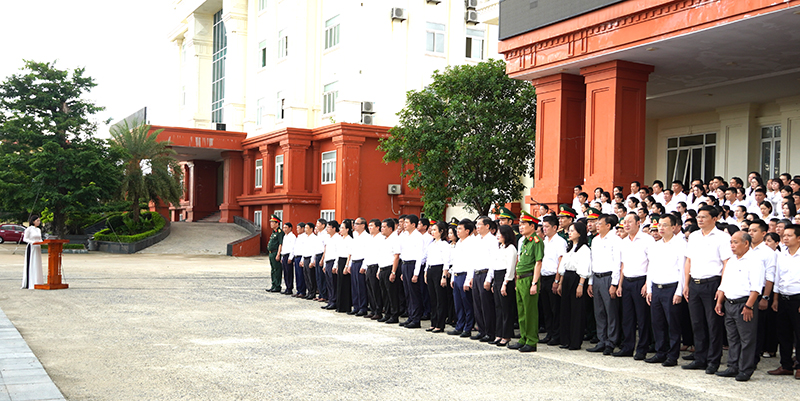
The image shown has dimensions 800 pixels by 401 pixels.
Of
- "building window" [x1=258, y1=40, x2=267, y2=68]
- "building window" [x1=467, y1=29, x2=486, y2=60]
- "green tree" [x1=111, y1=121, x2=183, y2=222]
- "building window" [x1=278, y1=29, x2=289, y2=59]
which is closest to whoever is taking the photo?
"building window" [x1=467, y1=29, x2=486, y2=60]

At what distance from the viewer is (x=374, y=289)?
1194cm

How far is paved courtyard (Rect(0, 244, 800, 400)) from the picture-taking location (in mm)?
6445

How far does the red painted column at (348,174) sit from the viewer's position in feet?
94.3

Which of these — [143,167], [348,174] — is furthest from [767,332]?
[143,167]

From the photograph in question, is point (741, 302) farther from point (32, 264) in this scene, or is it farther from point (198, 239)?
point (198, 239)

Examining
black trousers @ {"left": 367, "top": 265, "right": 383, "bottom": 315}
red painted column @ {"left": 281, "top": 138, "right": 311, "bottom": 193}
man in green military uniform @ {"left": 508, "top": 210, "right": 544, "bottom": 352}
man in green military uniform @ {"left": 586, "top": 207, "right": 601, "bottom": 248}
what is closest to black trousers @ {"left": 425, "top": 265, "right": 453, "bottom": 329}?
black trousers @ {"left": 367, "top": 265, "right": 383, "bottom": 315}

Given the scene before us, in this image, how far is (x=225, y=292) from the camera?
1509cm

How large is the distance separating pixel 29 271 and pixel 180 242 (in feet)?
56.7

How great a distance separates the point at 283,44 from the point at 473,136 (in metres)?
16.2

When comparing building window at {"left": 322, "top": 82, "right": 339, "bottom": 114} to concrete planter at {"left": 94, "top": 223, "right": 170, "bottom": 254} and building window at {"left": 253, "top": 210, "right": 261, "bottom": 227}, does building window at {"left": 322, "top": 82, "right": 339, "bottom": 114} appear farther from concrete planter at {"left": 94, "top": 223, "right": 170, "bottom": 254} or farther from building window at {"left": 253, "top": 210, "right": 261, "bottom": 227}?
concrete planter at {"left": 94, "top": 223, "right": 170, "bottom": 254}

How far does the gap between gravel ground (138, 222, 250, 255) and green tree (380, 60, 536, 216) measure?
12954 millimetres

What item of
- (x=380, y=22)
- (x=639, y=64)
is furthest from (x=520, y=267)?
(x=380, y=22)

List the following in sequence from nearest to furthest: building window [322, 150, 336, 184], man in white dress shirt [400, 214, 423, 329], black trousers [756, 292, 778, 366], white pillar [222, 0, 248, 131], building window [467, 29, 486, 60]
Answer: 1. black trousers [756, 292, 778, 366]
2. man in white dress shirt [400, 214, 423, 329]
3. building window [322, 150, 336, 184]
4. building window [467, 29, 486, 60]
5. white pillar [222, 0, 248, 131]

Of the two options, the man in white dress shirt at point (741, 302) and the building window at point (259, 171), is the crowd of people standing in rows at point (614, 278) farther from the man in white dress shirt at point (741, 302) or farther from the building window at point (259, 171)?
the building window at point (259, 171)
